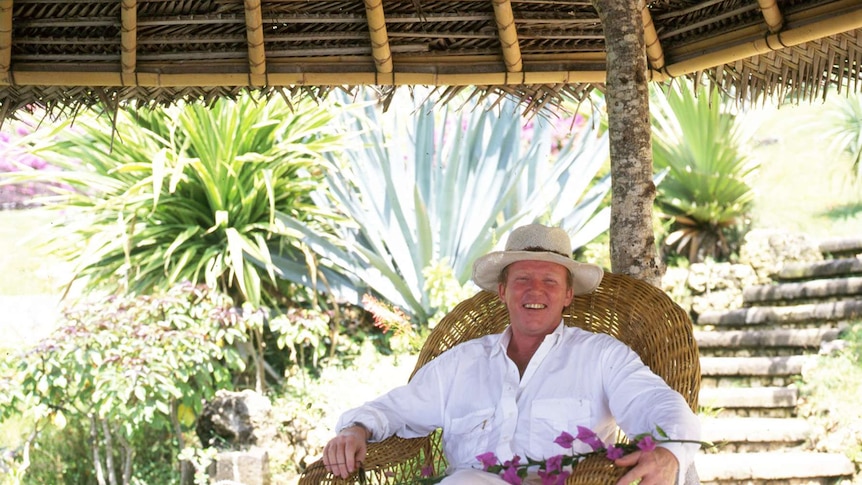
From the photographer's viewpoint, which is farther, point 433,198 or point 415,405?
point 433,198

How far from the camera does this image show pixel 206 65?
3551 mm

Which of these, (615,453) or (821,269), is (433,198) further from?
(615,453)

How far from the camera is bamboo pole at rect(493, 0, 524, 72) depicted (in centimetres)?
343

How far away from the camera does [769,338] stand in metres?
6.03

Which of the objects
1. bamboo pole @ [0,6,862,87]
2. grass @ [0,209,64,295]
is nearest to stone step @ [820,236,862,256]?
bamboo pole @ [0,6,862,87]

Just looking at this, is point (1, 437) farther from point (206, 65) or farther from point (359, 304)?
point (206, 65)

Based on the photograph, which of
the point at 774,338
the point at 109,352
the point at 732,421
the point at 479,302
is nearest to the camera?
the point at 479,302

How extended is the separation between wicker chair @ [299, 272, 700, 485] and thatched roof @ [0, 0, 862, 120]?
100 cm

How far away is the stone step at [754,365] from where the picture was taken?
5.72 metres

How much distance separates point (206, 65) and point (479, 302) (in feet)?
4.24

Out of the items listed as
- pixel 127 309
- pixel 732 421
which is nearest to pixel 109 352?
pixel 127 309

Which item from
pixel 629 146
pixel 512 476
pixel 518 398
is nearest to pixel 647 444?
pixel 512 476

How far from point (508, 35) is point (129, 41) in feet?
4.08

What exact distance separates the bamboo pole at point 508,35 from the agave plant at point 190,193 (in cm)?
253
